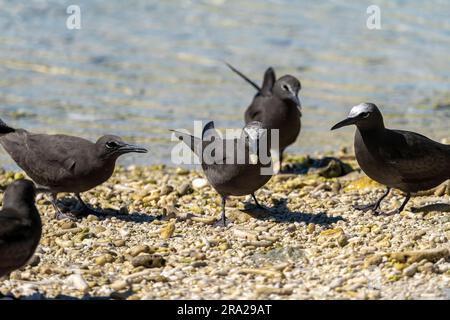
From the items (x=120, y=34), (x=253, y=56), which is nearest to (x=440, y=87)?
(x=253, y=56)

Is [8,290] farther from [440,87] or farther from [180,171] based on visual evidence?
[440,87]

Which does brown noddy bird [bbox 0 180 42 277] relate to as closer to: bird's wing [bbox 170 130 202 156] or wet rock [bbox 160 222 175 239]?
wet rock [bbox 160 222 175 239]

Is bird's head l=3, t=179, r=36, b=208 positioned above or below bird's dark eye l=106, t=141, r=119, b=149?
below

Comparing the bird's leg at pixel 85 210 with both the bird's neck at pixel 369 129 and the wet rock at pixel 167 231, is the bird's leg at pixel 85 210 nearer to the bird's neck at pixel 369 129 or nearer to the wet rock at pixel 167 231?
the wet rock at pixel 167 231

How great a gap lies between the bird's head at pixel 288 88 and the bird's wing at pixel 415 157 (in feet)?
6.94

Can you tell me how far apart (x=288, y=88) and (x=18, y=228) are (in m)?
4.63

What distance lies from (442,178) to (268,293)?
252 centimetres

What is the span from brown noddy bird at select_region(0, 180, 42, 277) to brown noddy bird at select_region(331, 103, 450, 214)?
267cm

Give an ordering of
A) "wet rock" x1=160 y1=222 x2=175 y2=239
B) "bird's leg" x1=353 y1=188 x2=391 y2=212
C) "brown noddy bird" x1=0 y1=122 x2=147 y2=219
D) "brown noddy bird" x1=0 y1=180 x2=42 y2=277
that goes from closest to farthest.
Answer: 1. "brown noddy bird" x1=0 y1=180 x2=42 y2=277
2. "wet rock" x1=160 y1=222 x2=175 y2=239
3. "brown noddy bird" x1=0 y1=122 x2=147 y2=219
4. "bird's leg" x1=353 y1=188 x2=391 y2=212

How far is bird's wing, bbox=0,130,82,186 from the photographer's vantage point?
7758 mm

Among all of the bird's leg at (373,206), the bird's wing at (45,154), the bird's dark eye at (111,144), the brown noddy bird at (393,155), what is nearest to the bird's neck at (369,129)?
the brown noddy bird at (393,155)

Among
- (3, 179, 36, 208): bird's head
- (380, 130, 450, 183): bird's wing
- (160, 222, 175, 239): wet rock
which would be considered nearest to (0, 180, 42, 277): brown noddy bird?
(3, 179, 36, 208): bird's head

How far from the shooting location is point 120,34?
16609 millimetres

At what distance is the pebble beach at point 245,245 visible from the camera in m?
5.90
